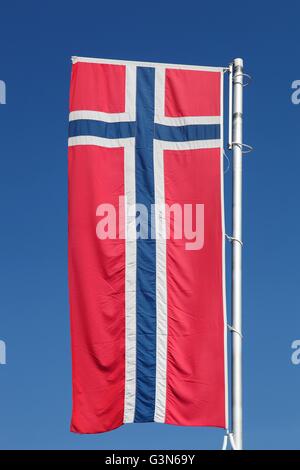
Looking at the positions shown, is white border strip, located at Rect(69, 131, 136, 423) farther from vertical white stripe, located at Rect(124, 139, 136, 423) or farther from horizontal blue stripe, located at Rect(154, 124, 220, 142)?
horizontal blue stripe, located at Rect(154, 124, 220, 142)

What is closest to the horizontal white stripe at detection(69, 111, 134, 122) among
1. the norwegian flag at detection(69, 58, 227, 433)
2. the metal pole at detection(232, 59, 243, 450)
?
the norwegian flag at detection(69, 58, 227, 433)

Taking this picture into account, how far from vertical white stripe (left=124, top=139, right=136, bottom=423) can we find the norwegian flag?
0.02 m

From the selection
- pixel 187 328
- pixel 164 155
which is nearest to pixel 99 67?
pixel 164 155

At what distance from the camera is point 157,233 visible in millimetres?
17625

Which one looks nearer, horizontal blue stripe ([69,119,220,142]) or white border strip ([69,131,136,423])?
white border strip ([69,131,136,423])

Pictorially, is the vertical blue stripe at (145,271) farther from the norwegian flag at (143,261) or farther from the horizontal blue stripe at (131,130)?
the horizontal blue stripe at (131,130)

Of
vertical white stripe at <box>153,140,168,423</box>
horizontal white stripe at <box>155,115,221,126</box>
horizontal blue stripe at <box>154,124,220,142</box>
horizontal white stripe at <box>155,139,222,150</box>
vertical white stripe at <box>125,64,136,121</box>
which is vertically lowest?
vertical white stripe at <box>153,140,168,423</box>

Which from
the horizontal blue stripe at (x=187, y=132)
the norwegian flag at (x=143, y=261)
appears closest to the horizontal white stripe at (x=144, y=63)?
the norwegian flag at (x=143, y=261)

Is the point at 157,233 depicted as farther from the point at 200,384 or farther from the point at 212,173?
the point at 200,384

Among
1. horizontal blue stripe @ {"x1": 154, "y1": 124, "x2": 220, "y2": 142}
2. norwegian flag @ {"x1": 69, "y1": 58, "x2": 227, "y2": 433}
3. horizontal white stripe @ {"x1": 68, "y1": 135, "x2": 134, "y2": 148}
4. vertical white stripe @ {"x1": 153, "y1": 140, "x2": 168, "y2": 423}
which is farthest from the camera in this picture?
horizontal blue stripe @ {"x1": 154, "y1": 124, "x2": 220, "y2": 142}

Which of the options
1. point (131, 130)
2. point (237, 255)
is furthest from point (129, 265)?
point (131, 130)

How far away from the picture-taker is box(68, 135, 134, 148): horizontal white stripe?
17812mm

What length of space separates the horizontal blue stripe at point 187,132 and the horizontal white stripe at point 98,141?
1.81 ft

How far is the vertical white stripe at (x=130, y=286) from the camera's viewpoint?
1728cm
